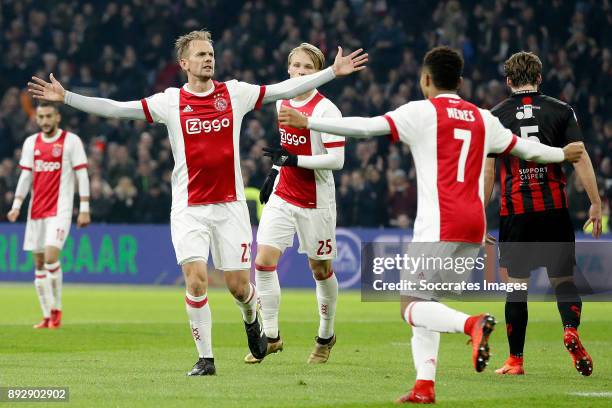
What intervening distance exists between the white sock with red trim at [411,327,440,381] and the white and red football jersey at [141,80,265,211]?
2484 mm

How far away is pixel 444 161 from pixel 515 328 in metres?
2.46

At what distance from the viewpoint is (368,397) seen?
7.47 metres

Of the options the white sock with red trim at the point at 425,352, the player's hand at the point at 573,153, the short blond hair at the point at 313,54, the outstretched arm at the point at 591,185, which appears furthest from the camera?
the short blond hair at the point at 313,54

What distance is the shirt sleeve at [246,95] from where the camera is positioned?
9.14 m

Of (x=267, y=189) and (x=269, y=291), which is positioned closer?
(x=267, y=189)

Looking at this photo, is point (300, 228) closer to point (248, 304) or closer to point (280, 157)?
point (248, 304)

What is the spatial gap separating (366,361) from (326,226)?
113cm

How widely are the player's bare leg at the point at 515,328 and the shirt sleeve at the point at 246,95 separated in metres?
2.30

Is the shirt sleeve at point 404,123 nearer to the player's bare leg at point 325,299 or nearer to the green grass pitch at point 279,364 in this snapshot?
the green grass pitch at point 279,364

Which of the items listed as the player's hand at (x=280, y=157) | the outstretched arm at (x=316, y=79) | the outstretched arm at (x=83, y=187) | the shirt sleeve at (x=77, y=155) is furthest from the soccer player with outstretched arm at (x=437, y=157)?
the shirt sleeve at (x=77, y=155)

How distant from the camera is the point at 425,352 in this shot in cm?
A: 698

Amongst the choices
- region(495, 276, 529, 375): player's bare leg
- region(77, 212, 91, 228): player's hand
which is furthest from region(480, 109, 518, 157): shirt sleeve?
region(77, 212, 91, 228): player's hand

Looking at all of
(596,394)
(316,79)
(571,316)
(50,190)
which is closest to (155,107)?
(316,79)

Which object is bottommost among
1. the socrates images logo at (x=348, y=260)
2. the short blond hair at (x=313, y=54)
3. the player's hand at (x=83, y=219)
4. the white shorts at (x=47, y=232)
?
the socrates images logo at (x=348, y=260)
